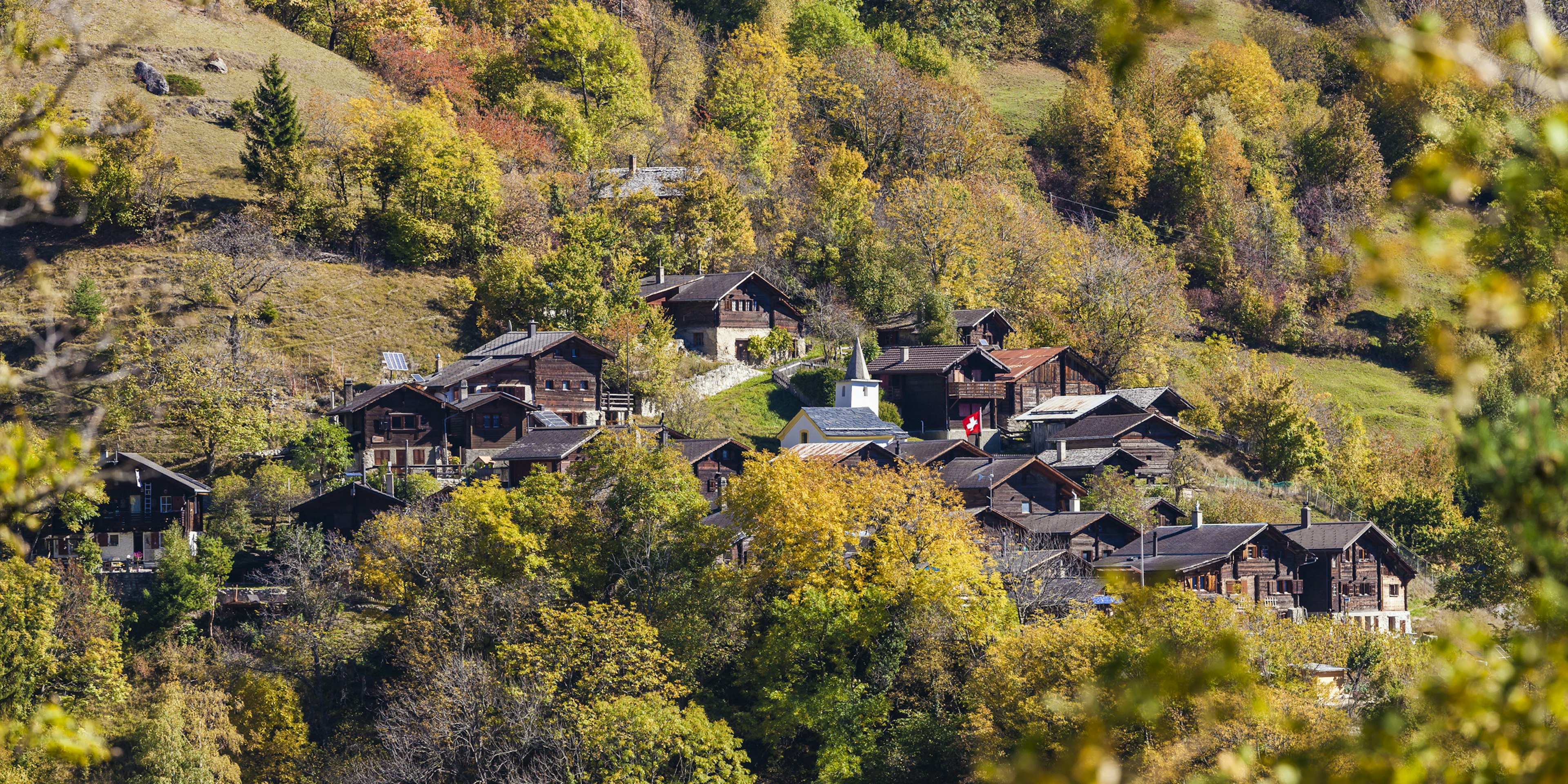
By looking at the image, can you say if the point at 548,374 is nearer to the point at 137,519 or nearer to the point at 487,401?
the point at 487,401

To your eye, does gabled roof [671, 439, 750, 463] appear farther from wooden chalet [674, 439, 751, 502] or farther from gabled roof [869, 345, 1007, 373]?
gabled roof [869, 345, 1007, 373]

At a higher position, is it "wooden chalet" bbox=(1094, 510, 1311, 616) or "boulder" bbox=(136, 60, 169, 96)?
"boulder" bbox=(136, 60, 169, 96)

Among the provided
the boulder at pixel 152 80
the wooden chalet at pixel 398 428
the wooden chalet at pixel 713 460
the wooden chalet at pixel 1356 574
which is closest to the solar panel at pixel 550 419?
the wooden chalet at pixel 398 428

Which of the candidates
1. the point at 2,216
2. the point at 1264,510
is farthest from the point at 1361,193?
the point at 2,216

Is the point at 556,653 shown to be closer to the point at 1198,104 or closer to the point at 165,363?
the point at 165,363

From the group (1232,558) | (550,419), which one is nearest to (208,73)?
(550,419)

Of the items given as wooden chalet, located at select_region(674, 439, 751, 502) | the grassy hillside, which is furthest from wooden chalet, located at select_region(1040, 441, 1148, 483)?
the grassy hillside
